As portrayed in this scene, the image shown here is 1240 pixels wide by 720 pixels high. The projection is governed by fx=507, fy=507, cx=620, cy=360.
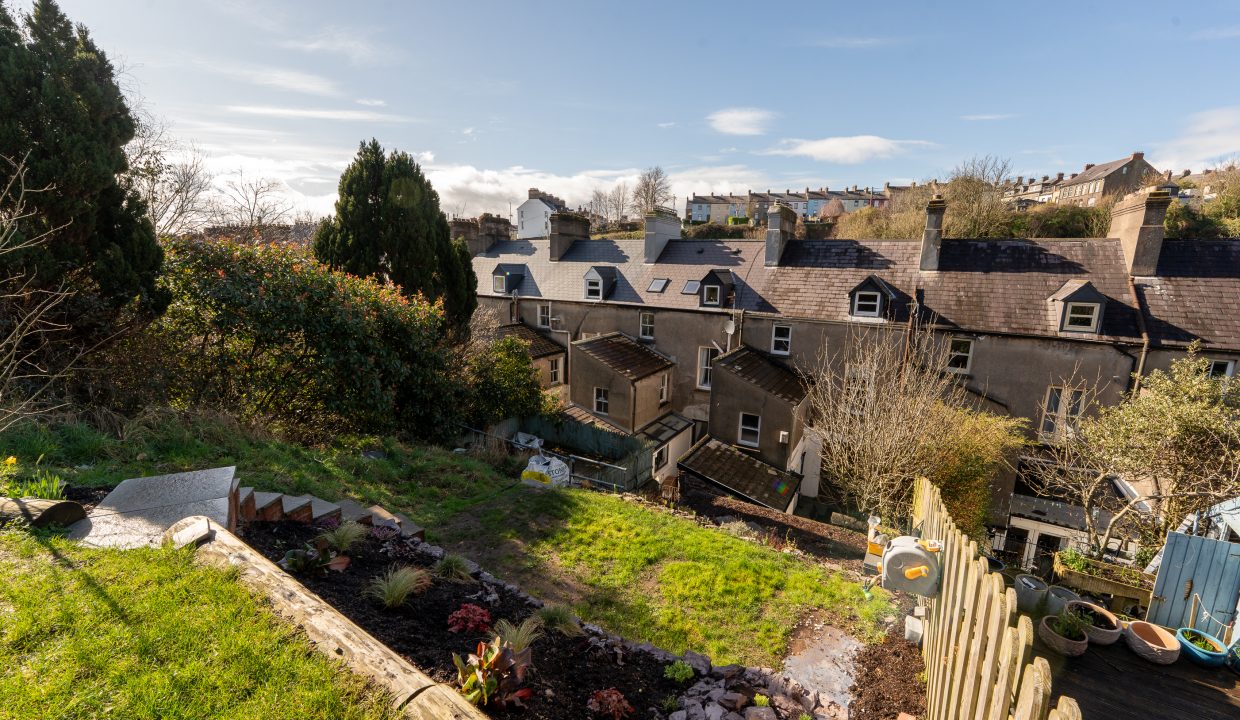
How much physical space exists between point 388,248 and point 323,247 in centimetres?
229

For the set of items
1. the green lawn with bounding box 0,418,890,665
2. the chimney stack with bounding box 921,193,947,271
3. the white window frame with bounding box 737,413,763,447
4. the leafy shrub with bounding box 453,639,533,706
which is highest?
the chimney stack with bounding box 921,193,947,271

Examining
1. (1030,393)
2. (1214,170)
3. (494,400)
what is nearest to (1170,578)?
(1030,393)

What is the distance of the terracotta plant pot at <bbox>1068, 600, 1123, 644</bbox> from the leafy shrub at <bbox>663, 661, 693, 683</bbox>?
7.35m

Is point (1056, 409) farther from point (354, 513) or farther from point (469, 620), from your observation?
point (354, 513)

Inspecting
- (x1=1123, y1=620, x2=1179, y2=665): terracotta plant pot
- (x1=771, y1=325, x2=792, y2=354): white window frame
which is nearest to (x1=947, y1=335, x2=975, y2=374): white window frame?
(x1=771, y1=325, x2=792, y2=354): white window frame

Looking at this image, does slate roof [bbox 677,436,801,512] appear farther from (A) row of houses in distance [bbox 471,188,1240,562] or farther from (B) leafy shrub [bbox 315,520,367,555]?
(B) leafy shrub [bbox 315,520,367,555]

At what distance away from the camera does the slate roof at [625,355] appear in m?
20.9

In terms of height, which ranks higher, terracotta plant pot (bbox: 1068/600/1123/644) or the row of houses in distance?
the row of houses in distance

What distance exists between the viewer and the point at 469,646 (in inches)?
176

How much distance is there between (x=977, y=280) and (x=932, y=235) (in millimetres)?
2425

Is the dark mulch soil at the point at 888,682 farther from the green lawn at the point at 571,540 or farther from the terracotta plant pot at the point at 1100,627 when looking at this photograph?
the terracotta plant pot at the point at 1100,627

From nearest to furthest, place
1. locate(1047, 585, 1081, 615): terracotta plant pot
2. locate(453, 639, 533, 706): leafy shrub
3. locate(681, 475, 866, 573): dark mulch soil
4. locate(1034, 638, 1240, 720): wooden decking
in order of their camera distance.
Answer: locate(453, 639, 533, 706): leafy shrub < locate(1034, 638, 1240, 720): wooden decking < locate(1047, 585, 1081, 615): terracotta plant pot < locate(681, 475, 866, 573): dark mulch soil

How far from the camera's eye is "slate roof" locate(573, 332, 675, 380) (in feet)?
68.5

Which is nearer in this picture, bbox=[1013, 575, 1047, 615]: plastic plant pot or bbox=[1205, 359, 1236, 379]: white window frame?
bbox=[1013, 575, 1047, 615]: plastic plant pot
